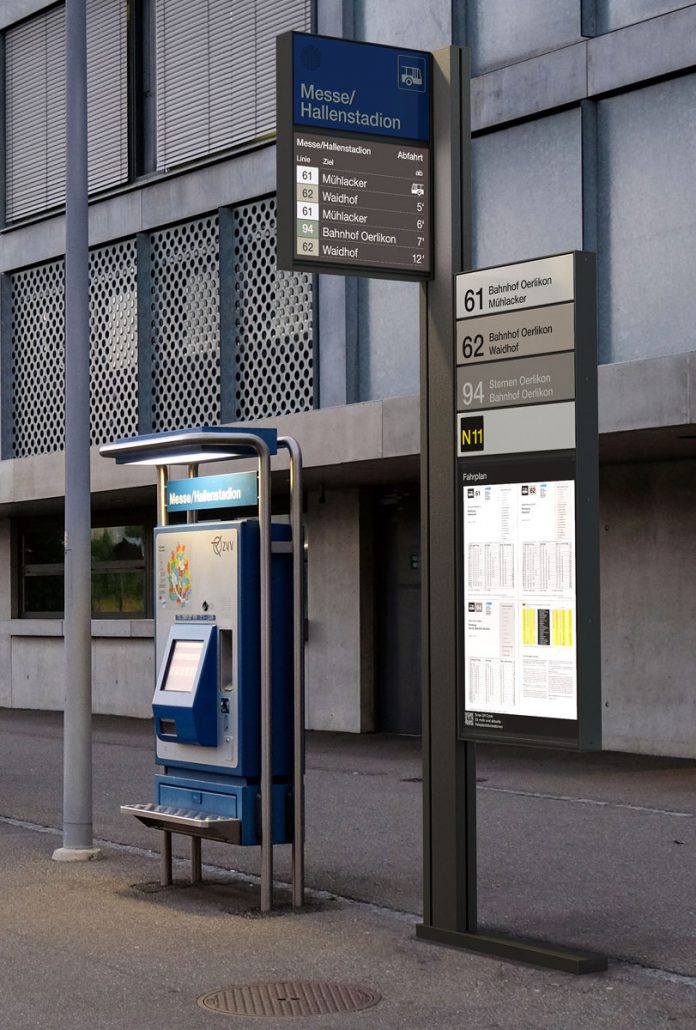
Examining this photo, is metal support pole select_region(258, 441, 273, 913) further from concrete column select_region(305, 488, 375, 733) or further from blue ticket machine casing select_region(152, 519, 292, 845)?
concrete column select_region(305, 488, 375, 733)

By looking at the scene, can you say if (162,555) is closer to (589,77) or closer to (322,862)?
(322,862)

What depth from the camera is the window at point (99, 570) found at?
24.0 m

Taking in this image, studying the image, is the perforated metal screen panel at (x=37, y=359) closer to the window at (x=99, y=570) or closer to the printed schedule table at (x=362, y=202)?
the window at (x=99, y=570)

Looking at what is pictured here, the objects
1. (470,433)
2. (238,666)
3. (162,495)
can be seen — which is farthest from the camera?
(162,495)

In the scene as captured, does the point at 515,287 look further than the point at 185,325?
No

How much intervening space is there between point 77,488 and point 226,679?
2.34 metres

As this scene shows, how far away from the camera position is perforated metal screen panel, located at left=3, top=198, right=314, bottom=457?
1977 centimetres

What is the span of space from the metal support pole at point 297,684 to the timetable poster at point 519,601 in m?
1.33

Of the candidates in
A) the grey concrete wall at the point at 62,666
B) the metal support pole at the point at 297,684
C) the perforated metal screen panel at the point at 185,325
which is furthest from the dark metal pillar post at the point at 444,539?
the grey concrete wall at the point at 62,666

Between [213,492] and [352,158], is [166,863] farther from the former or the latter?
[352,158]

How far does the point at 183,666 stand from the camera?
883cm

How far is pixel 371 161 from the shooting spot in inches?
297

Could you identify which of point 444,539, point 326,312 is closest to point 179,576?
point 444,539

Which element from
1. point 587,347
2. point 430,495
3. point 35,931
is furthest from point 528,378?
point 35,931
